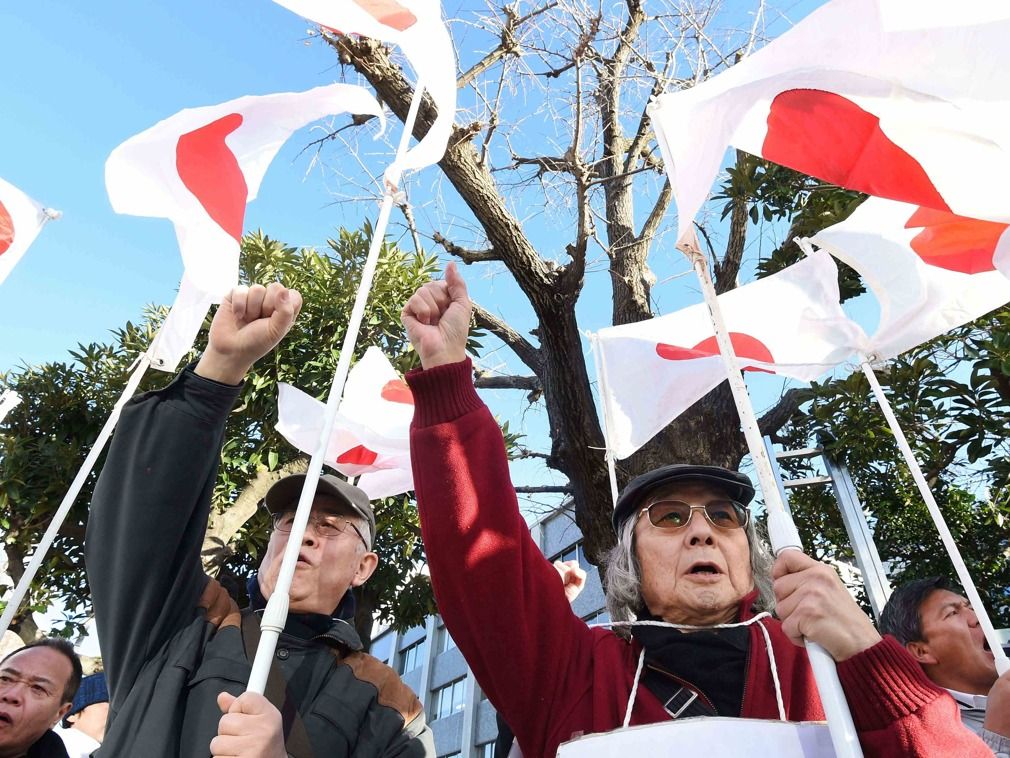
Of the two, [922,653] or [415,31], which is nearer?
[415,31]

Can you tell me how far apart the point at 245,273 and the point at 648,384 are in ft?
16.0

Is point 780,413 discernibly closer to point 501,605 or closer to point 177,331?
point 177,331

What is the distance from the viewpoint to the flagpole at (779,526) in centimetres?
127

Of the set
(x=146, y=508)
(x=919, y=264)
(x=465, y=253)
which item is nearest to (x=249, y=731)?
(x=146, y=508)

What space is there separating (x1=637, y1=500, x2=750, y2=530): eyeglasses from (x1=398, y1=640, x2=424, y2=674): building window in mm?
28027

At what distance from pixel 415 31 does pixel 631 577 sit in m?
1.87

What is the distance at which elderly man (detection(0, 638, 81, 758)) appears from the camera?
2936 millimetres

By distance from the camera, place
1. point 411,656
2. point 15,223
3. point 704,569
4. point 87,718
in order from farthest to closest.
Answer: point 411,656, point 87,718, point 15,223, point 704,569

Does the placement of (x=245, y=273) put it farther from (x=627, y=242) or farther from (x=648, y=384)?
(x=648, y=384)

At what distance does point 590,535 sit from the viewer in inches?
199

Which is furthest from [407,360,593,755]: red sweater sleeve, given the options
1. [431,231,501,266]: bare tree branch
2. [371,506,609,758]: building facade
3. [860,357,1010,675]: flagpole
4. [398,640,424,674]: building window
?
[398,640,424,674]: building window

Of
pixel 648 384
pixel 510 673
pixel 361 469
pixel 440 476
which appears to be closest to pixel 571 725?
pixel 510 673

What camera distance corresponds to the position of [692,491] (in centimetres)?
223

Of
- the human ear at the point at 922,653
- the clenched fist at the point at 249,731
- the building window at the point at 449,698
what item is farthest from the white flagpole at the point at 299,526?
the building window at the point at 449,698
